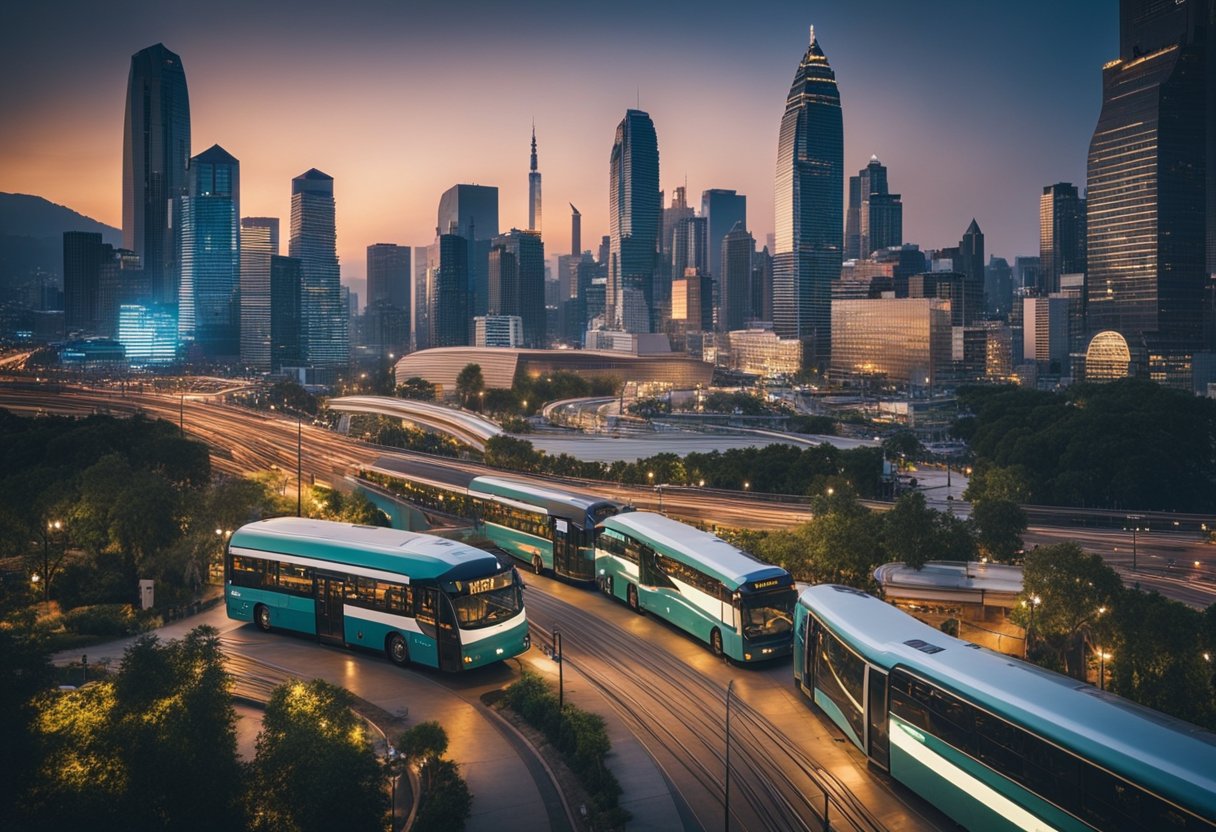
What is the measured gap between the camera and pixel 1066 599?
2773 centimetres

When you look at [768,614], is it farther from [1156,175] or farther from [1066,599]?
[1156,175]

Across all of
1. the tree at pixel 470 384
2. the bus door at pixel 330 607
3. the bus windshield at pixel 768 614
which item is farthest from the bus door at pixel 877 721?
the tree at pixel 470 384

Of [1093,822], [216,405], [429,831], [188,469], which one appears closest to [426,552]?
[429,831]

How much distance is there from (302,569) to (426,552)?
15.0 feet

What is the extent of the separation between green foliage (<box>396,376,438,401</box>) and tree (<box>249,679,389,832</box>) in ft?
466

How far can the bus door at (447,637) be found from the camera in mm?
24055

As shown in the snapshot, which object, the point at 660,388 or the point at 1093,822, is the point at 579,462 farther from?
the point at 660,388

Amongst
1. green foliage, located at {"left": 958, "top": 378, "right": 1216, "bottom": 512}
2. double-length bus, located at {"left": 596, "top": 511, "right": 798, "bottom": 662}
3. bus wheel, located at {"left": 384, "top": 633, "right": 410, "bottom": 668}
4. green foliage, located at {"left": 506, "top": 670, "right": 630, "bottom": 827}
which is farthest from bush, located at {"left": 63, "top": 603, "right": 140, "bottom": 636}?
green foliage, located at {"left": 958, "top": 378, "right": 1216, "bottom": 512}

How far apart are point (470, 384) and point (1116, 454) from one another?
104458mm

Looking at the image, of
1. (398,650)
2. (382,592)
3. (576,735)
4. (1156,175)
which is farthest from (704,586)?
(1156,175)

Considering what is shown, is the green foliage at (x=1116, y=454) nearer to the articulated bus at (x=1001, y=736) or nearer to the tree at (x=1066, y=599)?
the tree at (x=1066, y=599)

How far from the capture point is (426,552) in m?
25.0

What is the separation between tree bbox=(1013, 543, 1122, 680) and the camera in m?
27.5

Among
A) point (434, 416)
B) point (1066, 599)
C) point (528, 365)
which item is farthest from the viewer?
point (528, 365)
